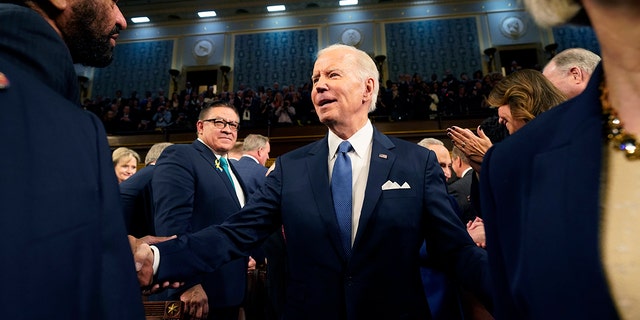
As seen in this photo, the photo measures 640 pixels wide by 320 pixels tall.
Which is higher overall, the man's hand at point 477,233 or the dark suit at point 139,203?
the dark suit at point 139,203

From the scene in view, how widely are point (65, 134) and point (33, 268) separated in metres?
0.21

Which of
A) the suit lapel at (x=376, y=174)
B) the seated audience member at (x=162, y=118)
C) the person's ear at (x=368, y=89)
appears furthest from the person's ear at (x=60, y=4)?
the seated audience member at (x=162, y=118)

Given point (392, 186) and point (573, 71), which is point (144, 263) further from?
→ point (573, 71)

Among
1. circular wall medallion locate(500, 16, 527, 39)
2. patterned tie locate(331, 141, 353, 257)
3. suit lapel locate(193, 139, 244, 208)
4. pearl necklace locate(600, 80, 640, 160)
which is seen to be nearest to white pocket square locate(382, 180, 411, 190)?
patterned tie locate(331, 141, 353, 257)

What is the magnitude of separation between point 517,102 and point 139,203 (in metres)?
2.15

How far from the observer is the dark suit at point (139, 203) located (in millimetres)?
A: 2400

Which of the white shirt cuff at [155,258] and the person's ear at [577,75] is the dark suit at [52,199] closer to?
the white shirt cuff at [155,258]

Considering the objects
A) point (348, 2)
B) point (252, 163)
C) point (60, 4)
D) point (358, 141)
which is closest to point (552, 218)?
point (60, 4)

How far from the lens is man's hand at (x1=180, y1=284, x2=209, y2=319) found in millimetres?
1868

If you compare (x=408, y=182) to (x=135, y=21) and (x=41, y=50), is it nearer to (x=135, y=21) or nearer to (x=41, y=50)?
(x=41, y=50)

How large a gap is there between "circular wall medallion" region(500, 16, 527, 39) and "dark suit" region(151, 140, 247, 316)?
37.2 feet

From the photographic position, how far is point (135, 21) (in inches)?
486

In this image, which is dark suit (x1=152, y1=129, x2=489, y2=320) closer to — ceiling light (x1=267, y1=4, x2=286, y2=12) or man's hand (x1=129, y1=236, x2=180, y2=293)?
man's hand (x1=129, y1=236, x2=180, y2=293)

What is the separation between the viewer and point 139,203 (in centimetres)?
247
